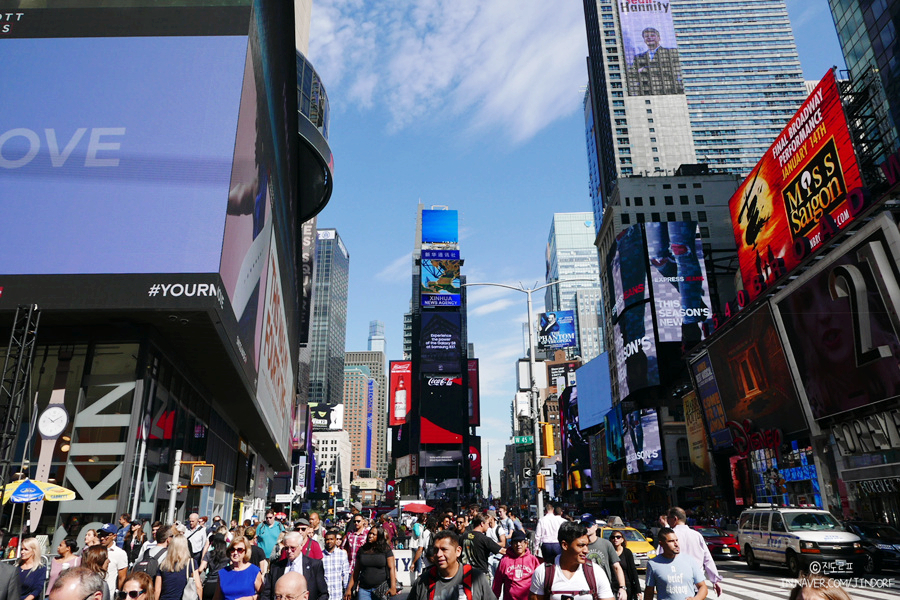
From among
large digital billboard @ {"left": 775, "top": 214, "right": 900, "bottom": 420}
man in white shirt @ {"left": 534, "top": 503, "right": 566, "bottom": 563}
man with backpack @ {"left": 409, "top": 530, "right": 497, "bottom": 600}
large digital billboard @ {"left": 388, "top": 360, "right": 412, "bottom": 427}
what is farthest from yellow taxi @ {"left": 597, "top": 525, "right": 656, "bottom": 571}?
large digital billboard @ {"left": 388, "top": 360, "right": 412, "bottom": 427}

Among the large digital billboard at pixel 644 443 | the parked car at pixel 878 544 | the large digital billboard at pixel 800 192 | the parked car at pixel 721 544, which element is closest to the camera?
the parked car at pixel 878 544

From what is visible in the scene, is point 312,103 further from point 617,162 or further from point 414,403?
point 617,162

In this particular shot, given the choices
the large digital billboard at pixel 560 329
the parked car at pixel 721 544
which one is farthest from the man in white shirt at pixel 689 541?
the large digital billboard at pixel 560 329

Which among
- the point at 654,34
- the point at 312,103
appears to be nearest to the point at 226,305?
the point at 312,103

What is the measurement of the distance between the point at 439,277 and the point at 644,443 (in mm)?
62166

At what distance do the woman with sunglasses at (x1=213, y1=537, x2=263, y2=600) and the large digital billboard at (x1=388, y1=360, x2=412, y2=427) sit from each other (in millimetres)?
129406

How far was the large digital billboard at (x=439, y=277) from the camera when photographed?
403 ft

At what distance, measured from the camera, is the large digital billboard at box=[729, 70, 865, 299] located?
3388cm

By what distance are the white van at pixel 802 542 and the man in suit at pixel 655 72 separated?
143756 millimetres

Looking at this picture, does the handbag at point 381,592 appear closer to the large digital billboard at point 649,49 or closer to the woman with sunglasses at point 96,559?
the woman with sunglasses at point 96,559

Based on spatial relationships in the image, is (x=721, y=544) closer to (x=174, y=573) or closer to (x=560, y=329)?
(x=174, y=573)

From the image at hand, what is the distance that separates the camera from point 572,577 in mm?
6195

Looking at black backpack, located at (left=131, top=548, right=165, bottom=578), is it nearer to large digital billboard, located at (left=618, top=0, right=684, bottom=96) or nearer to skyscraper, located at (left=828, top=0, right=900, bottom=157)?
skyscraper, located at (left=828, top=0, right=900, bottom=157)

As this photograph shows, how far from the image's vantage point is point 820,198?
37031mm
